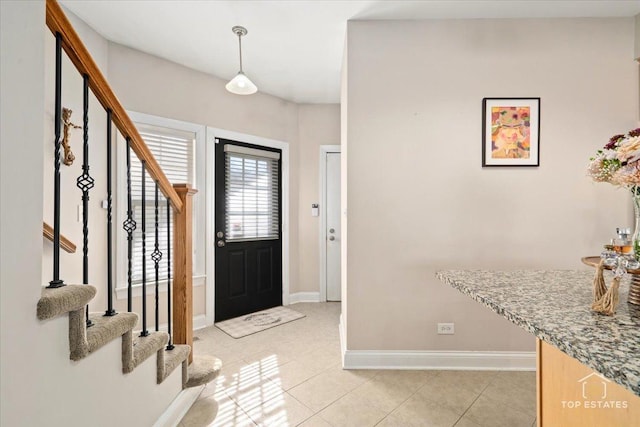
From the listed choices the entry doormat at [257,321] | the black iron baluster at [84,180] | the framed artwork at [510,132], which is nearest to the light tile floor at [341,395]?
the entry doormat at [257,321]

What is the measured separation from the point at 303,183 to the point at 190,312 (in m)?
2.29

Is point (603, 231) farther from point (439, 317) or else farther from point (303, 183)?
point (303, 183)

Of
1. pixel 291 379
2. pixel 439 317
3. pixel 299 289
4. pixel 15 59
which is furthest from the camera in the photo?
pixel 299 289

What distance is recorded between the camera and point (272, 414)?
63.4 inches

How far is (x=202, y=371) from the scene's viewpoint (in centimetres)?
172

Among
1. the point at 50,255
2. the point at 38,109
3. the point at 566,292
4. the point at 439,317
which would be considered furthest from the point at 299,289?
the point at 38,109

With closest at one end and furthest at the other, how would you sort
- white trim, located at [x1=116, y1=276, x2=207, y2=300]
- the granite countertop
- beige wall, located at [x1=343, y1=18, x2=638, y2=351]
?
the granite countertop < beige wall, located at [x1=343, y1=18, x2=638, y2=351] < white trim, located at [x1=116, y1=276, x2=207, y2=300]

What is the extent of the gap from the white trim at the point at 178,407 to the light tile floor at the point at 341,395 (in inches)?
1.7

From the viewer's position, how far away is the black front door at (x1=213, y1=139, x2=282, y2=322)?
9.93 feet

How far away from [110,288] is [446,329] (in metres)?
2.18

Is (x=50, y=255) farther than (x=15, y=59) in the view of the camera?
Yes

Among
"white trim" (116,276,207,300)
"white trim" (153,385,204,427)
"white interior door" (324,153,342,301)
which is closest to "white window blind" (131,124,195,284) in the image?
"white trim" (116,276,207,300)

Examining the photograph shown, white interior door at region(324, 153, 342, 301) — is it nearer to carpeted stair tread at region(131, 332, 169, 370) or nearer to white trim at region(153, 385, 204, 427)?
white trim at region(153, 385, 204, 427)

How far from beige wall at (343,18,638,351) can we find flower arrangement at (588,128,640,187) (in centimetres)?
105
